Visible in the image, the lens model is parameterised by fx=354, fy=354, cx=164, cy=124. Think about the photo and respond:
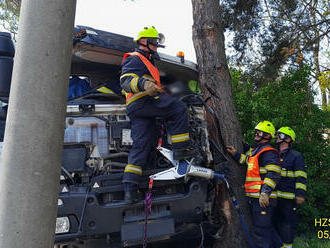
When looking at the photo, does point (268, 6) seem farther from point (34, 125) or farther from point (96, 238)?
point (34, 125)

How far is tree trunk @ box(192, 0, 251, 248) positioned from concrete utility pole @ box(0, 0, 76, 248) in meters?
3.16

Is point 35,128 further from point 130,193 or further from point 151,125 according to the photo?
point 151,125

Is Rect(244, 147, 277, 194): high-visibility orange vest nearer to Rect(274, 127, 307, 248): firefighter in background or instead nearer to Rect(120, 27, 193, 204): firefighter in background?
Rect(274, 127, 307, 248): firefighter in background

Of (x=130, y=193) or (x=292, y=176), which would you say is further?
(x=292, y=176)

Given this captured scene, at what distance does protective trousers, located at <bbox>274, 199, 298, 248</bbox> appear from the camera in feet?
15.7

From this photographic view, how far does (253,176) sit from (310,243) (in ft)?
5.08

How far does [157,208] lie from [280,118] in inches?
123

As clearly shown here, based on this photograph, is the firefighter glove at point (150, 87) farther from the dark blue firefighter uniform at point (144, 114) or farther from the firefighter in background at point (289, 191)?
the firefighter in background at point (289, 191)

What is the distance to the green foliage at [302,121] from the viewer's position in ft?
19.1

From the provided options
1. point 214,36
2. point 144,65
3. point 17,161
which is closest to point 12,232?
point 17,161

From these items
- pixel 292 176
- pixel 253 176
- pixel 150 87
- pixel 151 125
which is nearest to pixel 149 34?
pixel 150 87

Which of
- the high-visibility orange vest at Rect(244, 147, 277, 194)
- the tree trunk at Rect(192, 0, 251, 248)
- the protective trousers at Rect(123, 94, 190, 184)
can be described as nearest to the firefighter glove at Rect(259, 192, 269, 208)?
the high-visibility orange vest at Rect(244, 147, 277, 194)

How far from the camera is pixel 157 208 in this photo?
3.52 meters

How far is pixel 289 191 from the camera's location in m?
4.99
